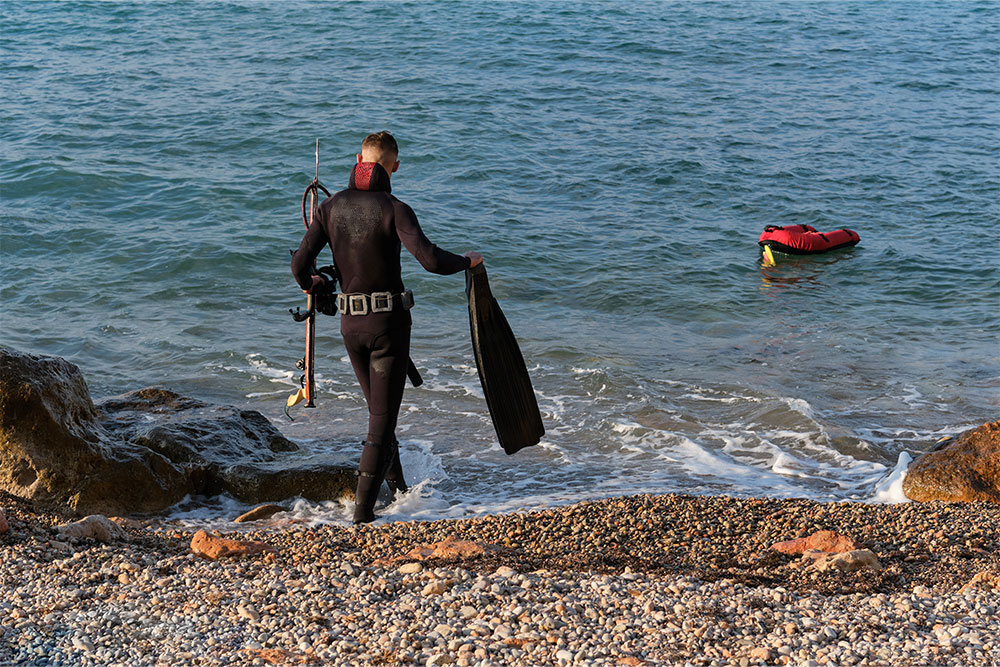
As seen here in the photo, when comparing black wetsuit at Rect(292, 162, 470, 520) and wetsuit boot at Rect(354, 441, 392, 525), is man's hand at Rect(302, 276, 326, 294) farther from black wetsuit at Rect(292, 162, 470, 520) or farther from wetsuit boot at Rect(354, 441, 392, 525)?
wetsuit boot at Rect(354, 441, 392, 525)

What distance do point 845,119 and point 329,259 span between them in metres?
13.2

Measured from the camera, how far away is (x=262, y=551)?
5.57 m

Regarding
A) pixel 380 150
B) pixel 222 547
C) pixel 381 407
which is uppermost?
pixel 380 150

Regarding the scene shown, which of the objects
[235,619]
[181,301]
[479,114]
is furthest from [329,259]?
[235,619]

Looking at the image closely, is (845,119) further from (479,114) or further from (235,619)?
(235,619)

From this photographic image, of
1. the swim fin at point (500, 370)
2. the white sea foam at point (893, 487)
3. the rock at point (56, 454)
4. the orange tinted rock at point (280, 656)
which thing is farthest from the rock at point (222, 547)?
the white sea foam at point (893, 487)

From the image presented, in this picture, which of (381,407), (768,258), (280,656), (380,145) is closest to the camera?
(280,656)

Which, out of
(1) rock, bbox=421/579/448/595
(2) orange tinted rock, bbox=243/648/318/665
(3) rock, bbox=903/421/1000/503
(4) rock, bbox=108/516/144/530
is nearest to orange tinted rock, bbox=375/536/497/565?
(1) rock, bbox=421/579/448/595

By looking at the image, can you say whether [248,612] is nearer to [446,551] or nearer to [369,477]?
[446,551]

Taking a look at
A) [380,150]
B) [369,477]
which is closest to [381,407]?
[369,477]

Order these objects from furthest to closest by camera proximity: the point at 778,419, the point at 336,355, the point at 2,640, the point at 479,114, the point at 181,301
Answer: the point at 479,114 < the point at 181,301 < the point at 336,355 < the point at 778,419 < the point at 2,640

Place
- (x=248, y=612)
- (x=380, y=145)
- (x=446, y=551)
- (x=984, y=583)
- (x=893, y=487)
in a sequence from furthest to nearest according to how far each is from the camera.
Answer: (x=893, y=487)
(x=380, y=145)
(x=446, y=551)
(x=984, y=583)
(x=248, y=612)

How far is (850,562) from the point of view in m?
5.28

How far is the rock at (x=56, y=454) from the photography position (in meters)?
6.57
